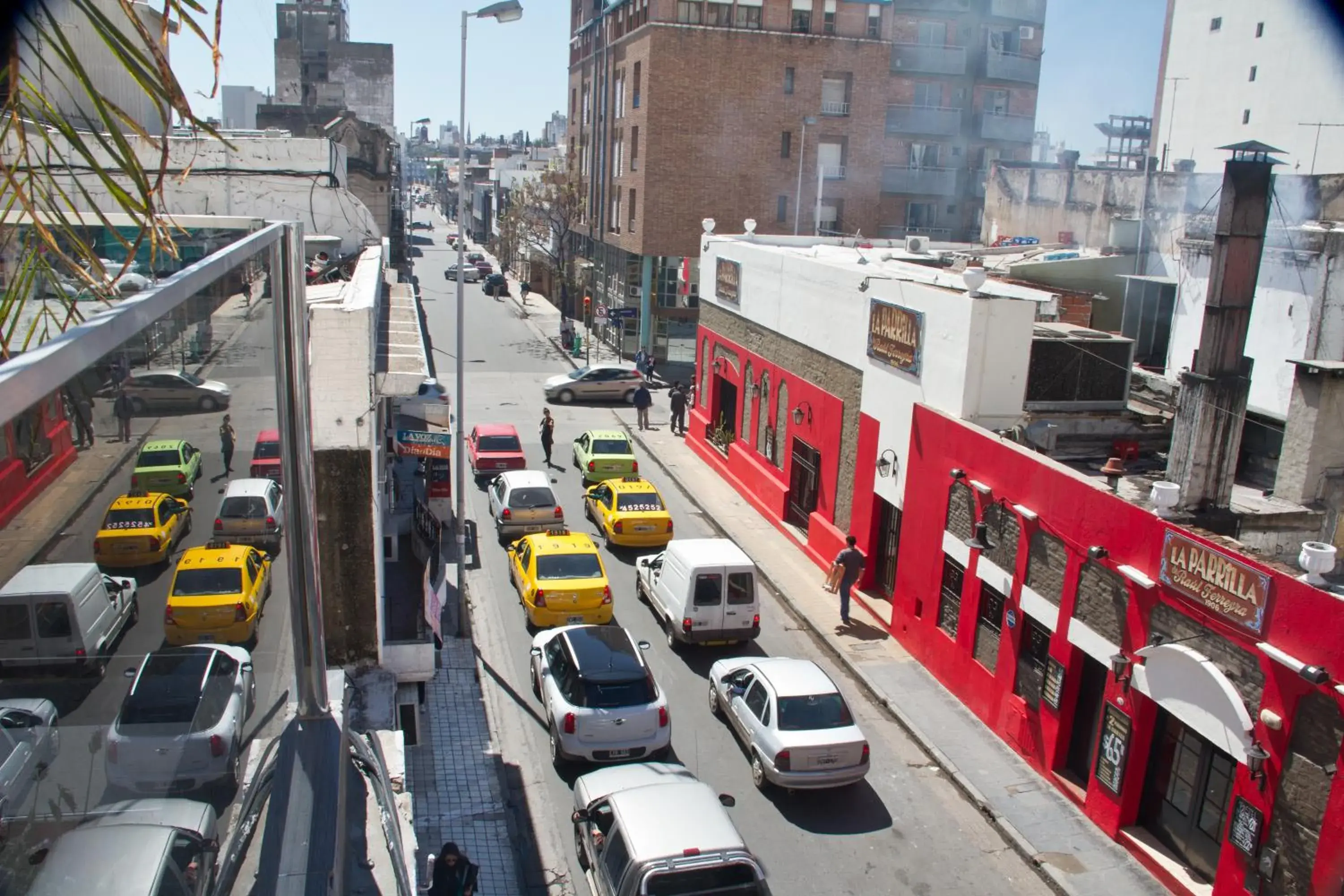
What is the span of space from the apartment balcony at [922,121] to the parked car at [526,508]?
1127 inches

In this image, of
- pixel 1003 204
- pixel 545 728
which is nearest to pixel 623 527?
pixel 545 728

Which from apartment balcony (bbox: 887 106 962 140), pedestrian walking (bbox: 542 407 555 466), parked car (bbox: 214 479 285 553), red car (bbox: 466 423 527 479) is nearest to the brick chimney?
parked car (bbox: 214 479 285 553)

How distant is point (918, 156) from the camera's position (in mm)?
44438

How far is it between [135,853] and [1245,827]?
10.6m

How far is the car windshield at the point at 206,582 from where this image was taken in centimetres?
219

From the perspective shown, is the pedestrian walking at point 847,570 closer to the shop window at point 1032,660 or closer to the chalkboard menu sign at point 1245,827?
the shop window at point 1032,660

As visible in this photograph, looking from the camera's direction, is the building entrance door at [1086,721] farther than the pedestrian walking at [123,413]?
Yes

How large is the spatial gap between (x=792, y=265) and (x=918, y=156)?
24.3 metres

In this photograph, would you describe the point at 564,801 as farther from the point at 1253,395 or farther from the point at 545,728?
the point at 1253,395

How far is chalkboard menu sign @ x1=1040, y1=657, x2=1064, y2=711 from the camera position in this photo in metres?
12.8

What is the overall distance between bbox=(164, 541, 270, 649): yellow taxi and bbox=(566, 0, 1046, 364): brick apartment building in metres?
35.1

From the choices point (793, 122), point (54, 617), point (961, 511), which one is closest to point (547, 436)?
point (961, 511)

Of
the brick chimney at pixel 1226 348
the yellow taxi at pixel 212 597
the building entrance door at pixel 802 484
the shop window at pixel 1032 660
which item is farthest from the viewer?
the building entrance door at pixel 802 484

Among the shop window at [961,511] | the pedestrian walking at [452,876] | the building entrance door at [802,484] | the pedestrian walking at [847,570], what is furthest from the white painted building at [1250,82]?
the pedestrian walking at [452,876]
